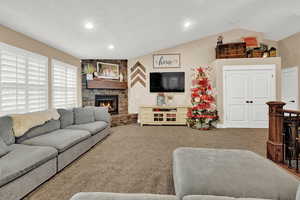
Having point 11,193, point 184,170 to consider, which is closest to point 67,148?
point 11,193

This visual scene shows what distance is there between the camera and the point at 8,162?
150cm

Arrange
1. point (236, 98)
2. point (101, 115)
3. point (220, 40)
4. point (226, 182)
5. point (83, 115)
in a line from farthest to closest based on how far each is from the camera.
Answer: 1. point (220, 40)
2. point (236, 98)
3. point (101, 115)
4. point (83, 115)
5. point (226, 182)

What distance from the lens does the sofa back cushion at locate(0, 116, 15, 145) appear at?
195 centimetres

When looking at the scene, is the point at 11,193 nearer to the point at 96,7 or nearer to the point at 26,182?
the point at 26,182

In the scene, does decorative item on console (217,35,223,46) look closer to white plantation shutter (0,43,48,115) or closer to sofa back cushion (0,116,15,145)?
white plantation shutter (0,43,48,115)

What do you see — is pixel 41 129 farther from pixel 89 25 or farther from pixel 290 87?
pixel 290 87

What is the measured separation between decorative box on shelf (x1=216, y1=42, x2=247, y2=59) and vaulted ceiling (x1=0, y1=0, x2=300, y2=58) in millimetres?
644

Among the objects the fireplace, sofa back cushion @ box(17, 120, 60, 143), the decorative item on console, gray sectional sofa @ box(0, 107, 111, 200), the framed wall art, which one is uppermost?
the decorative item on console

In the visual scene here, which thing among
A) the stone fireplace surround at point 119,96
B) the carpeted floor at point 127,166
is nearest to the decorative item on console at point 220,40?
the carpeted floor at point 127,166

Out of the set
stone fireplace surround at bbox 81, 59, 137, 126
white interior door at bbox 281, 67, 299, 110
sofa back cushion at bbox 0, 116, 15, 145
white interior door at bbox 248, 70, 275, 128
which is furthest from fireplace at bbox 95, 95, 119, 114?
white interior door at bbox 281, 67, 299, 110

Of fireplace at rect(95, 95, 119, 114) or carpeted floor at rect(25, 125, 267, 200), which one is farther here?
fireplace at rect(95, 95, 119, 114)

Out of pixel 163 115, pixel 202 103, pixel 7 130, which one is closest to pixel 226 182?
pixel 7 130

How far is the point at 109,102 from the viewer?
5.81 meters

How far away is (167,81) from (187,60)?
1.07m
